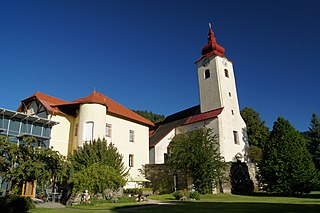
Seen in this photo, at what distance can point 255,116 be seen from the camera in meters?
43.0

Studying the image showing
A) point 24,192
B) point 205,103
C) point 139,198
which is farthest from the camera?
point 205,103

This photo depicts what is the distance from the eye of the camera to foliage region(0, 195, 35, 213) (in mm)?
12496

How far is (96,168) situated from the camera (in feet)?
68.1

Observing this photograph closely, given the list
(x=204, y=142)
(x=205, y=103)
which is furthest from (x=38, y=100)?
(x=205, y=103)

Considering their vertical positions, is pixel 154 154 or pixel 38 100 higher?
pixel 38 100

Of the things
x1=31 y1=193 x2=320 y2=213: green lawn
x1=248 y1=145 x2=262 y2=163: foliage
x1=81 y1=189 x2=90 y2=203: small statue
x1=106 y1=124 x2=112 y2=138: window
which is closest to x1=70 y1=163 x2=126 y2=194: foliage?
x1=81 y1=189 x2=90 y2=203: small statue

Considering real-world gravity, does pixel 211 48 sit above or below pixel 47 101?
above

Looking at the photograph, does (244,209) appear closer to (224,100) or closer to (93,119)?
Result: (93,119)

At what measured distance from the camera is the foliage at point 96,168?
20047mm

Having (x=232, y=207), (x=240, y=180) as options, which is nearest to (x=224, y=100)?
(x=240, y=180)

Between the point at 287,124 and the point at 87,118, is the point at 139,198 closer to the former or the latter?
the point at 87,118

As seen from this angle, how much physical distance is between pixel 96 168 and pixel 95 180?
1113 mm

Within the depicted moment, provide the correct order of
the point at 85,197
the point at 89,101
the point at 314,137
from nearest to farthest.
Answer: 1. the point at 85,197
2. the point at 89,101
3. the point at 314,137

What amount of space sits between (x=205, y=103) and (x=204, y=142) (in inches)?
444
